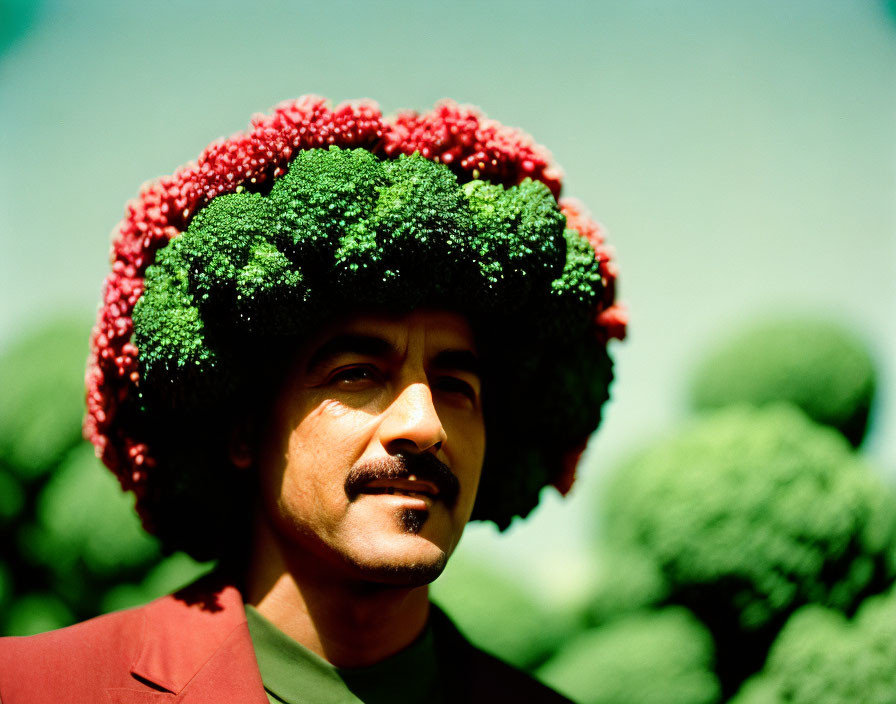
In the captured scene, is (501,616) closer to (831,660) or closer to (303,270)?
(831,660)

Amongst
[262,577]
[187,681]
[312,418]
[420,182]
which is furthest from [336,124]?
[187,681]

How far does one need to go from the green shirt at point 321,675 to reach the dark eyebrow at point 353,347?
2.24ft

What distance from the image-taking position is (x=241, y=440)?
2262 millimetres

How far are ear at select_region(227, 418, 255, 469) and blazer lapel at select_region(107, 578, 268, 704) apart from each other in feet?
1.06

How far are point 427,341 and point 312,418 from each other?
1.09ft

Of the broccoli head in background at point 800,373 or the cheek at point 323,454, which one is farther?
the broccoli head in background at point 800,373

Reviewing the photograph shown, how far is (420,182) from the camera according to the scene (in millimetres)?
2033

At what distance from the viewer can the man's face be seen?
2.00 metres

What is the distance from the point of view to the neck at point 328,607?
2166 mm

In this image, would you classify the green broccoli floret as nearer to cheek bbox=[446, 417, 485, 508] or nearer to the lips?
cheek bbox=[446, 417, 485, 508]

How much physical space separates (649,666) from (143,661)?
280 centimetres

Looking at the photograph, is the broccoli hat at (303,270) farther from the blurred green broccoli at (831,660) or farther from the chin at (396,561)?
the blurred green broccoli at (831,660)

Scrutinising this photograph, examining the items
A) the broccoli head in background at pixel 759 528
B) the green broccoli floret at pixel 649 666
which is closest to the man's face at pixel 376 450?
the broccoli head in background at pixel 759 528

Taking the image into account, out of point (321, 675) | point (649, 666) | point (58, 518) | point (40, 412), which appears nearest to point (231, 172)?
point (321, 675)
